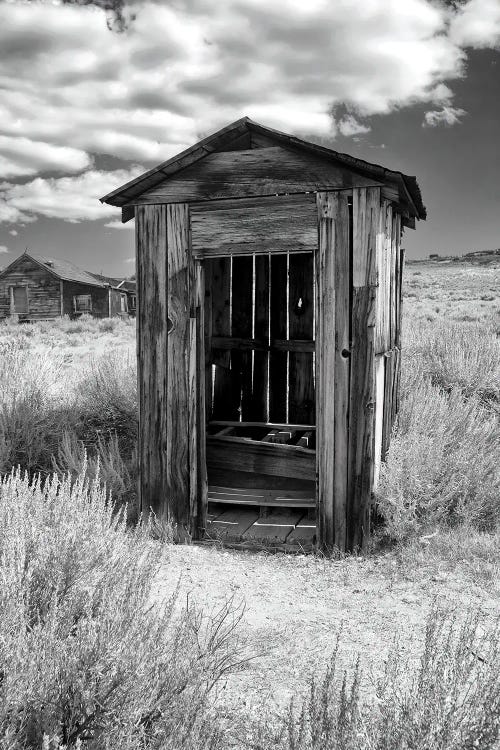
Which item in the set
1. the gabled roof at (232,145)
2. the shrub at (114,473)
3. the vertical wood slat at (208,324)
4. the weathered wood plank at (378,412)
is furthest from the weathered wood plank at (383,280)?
the shrub at (114,473)

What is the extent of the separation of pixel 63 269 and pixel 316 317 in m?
33.6

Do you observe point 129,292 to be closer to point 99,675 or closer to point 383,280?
point 383,280

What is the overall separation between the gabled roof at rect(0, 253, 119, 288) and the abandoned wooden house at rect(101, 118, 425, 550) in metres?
30.7

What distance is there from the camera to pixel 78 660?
93.9 inches

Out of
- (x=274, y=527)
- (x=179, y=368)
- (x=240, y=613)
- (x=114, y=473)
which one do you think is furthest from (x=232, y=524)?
(x=240, y=613)

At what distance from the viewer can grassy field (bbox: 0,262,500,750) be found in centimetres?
224

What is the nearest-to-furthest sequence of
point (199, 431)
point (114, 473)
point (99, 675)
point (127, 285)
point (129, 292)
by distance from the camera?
point (99, 675) → point (199, 431) → point (114, 473) → point (129, 292) → point (127, 285)

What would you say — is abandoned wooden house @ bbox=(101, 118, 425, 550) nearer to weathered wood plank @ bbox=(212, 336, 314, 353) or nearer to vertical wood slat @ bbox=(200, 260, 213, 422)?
vertical wood slat @ bbox=(200, 260, 213, 422)

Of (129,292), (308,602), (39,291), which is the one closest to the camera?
(308,602)

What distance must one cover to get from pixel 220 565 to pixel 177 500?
0.78m

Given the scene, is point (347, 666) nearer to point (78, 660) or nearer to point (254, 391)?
point (78, 660)

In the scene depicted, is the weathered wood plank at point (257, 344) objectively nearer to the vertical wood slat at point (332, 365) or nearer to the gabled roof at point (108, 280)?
the vertical wood slat at point (332, 365)

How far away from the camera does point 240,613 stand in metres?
4.06

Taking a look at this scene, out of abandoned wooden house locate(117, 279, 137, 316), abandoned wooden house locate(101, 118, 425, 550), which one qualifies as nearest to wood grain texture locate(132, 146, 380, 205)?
abandoned wooden house locate(101, 118, 425, 550)
